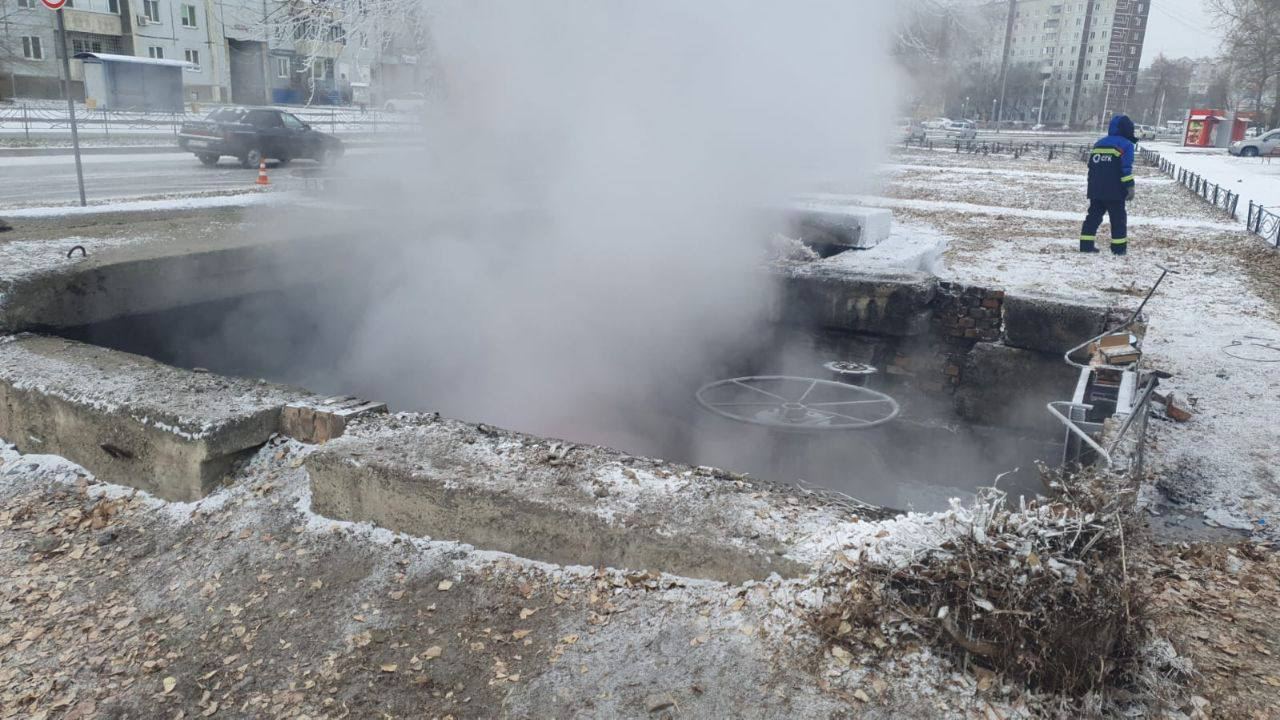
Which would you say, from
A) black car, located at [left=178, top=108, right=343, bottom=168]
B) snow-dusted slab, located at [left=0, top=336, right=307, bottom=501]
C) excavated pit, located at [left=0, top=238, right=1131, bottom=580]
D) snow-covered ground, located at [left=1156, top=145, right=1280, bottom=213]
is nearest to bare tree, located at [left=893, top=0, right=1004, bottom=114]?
excavated pit, located at [left=0, top=238, right=1131, bottom=580]

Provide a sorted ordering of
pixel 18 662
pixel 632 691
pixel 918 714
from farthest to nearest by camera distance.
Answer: pixel 18 662 < pixel 632 691 < pixel 918 714

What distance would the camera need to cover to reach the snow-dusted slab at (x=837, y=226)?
22.5 ft

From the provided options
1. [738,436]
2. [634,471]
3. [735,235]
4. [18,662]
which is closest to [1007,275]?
[735,235]

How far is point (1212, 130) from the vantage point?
1353 inches

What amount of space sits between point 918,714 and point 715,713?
447 mm

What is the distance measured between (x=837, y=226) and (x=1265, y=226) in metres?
7.55

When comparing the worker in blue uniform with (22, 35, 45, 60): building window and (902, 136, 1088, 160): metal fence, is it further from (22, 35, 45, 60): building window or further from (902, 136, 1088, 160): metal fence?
(22, 35, 45, 60): building window

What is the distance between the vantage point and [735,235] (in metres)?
6.04

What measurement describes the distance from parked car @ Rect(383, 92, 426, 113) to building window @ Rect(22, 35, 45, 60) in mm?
32107

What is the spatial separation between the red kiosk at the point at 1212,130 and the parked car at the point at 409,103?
36.6 meters

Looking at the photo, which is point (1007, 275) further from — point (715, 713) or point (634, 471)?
point (715, 713)

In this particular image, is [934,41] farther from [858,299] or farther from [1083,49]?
[1083,49]

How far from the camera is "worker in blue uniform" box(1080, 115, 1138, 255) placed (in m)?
8.46

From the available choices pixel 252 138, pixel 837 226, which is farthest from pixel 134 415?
pixel 252 138
